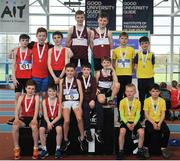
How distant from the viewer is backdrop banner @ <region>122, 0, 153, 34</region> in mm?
12812

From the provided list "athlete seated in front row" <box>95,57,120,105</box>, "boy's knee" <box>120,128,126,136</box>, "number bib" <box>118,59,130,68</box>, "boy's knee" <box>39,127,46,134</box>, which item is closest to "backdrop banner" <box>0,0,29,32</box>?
"number bib" <box>118,59,130,68</box>

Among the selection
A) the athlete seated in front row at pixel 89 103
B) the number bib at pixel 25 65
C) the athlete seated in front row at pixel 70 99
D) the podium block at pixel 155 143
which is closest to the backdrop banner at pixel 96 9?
the number bib at pixel 25 65

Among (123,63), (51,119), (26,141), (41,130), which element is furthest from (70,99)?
(123,63)

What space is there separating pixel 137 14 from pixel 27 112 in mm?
7330

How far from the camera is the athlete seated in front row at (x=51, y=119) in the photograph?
634 centimetres

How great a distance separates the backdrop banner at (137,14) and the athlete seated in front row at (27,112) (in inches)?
273

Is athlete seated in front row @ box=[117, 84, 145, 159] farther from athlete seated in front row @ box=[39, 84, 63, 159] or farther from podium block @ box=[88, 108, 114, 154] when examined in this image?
athlete seated in front row @ box=[39, 84, 63, 159]

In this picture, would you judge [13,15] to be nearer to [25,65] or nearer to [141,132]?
[25,65]

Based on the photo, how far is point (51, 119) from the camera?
6.46 m

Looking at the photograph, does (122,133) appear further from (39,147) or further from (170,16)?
(170,16)

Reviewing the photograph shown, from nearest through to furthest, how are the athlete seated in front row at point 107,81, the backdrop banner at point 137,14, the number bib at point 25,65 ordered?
the athlete seated in front row at point 107,81 → the number bib at point 25,65 → the backdrop banner at point 137,14

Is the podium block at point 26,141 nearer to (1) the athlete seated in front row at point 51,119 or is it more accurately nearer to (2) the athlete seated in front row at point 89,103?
(1) the athlete seated in front row at point 51,119

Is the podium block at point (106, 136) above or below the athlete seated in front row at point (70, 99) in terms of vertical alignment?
below

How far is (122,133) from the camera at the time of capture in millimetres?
6355
